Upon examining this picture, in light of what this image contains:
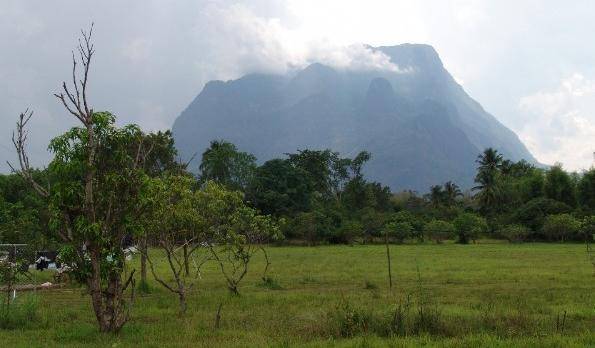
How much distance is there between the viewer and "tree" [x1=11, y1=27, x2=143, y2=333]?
469 inches

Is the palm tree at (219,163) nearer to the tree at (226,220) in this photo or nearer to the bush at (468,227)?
the bush at (468,227)

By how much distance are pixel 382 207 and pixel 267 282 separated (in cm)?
7944

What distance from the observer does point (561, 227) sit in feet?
225

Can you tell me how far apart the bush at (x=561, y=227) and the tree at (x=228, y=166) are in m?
Answer: 49.4

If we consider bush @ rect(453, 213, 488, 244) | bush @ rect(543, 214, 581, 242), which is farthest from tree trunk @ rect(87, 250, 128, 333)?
bush @ rect(543, 214, 581, 242)

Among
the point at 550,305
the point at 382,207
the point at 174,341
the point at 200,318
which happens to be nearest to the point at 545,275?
the point at 550,305

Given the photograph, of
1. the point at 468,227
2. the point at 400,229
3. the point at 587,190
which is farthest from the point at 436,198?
the point at 400,229

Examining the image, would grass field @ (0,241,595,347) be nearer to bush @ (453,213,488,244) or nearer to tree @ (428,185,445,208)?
bush @ (453,213,488,244)

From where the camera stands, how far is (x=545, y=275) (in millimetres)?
26625

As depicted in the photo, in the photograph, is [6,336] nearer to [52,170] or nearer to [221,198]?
[52,170]

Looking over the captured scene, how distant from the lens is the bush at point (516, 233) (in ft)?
233

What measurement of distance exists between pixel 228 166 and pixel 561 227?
56.0m

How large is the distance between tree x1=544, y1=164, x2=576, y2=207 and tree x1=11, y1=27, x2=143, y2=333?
80508mm

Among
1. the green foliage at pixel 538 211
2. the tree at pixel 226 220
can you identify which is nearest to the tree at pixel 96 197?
the tree at pixel 226 220
